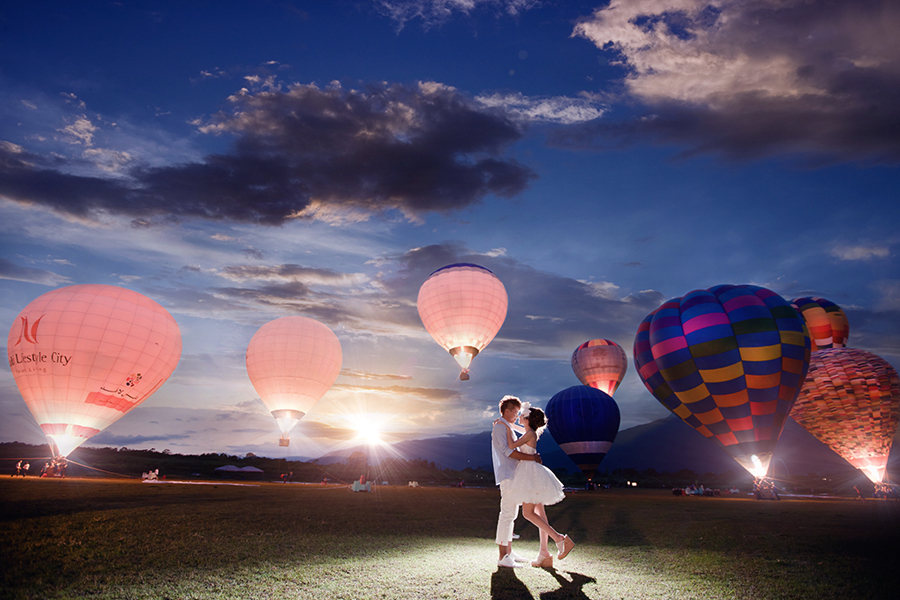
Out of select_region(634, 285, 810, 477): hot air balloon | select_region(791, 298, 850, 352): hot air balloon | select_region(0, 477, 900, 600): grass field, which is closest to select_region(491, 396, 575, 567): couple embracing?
select_region(0, 477, 900, 600): grass field

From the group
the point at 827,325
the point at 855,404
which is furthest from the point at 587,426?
the point at 827,325

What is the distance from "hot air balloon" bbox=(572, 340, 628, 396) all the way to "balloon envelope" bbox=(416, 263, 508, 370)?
727 inches

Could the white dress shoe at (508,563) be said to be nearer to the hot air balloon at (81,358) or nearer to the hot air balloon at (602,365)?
the hot air balloon at (81,358)

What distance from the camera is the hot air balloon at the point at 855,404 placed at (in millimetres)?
26000

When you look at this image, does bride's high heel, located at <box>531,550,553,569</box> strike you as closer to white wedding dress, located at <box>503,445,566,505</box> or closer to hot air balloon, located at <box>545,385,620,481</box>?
white wedding dress, located at <box>503,445,566,505</box>

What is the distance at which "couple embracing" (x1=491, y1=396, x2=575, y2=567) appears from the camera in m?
5.90

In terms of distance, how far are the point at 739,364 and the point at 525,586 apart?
66.8ft

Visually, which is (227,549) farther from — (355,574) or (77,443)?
(77,443)

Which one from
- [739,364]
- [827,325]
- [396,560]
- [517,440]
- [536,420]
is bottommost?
[396,560]

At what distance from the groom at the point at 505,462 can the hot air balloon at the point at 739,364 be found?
18791 millimetres

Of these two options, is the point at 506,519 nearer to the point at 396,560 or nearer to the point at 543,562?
the point at 543,562

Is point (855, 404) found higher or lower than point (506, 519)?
higher

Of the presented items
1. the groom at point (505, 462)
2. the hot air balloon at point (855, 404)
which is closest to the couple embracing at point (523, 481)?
the groom at point (505, 462)

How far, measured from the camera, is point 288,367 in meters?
26.9
